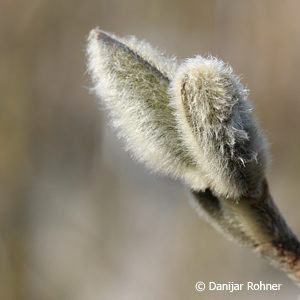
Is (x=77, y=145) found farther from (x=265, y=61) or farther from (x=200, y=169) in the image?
(x=200, y=169)

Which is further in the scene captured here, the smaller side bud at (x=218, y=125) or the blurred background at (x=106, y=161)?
the blurred background at (x=106, y=161)

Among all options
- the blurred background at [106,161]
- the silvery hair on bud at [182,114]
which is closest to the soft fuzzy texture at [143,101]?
the silvery hair on bud at [182,114]

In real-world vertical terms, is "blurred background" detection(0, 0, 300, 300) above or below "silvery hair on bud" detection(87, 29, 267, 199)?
above

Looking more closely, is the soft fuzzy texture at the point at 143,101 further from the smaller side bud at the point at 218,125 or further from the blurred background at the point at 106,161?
the blurred background at the point at 106,161

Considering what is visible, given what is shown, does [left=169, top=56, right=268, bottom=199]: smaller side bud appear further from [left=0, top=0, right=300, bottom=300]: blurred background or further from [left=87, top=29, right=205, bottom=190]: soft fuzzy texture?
[left=0, top=0, right=300, bottom=300]: blurred background

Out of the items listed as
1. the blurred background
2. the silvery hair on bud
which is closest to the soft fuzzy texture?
the silvery hair on bud

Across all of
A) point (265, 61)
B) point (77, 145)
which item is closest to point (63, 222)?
point (77, 145)
